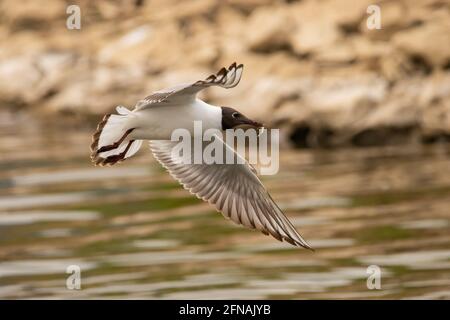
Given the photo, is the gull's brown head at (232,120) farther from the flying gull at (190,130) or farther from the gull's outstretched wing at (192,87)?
the gull's outstretched wing at (192,87)

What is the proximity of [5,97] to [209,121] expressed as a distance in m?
17.4

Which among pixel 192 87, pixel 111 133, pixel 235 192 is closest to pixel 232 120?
pixel 192 87

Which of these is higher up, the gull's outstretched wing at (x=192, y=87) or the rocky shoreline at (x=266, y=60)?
the rocky shoreline at (x=266, y=60)

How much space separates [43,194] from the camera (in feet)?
60.0

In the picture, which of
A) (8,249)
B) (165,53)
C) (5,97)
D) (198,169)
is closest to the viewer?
(198,169)

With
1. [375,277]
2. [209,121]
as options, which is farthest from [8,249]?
[209,121]

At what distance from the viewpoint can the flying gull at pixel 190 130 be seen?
8416 mm

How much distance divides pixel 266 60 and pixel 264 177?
11.6 ft

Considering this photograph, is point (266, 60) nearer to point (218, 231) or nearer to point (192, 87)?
point (218, 231)

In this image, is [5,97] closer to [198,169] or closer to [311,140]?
[311,140]

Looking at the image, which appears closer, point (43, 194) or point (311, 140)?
point (43, 194)

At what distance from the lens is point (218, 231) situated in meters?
15.6

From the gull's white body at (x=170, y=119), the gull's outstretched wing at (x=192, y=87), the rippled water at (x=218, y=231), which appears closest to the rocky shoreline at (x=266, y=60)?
the rippled water at (x=218, y=231)

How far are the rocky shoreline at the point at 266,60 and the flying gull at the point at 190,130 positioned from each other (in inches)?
416
